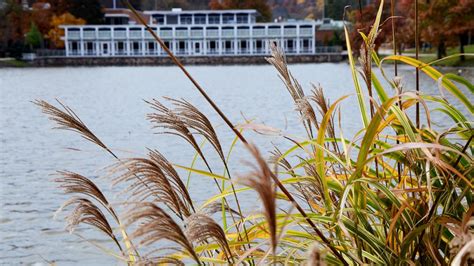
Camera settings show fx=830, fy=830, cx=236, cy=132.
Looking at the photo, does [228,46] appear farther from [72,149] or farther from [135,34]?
[72,149]

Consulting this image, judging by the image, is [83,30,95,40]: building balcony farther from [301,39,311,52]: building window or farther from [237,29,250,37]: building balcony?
[301,39,311,52]: building window

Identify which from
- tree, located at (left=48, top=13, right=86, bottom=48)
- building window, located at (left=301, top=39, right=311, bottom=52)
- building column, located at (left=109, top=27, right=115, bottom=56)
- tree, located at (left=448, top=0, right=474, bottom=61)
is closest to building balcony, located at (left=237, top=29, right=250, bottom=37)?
building window, located at (left=301, top=39, right=311, bottom=52)

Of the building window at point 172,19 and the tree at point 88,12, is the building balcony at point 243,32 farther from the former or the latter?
the tree at point 88,12

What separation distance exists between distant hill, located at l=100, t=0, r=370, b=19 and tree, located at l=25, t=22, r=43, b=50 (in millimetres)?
22884

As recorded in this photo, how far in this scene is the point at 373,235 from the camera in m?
2.11

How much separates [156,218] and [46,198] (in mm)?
7624

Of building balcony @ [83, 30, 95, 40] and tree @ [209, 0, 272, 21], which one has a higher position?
tree @ [209, 0, 272, 21]

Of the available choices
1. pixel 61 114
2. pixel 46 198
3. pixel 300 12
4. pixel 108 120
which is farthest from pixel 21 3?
pixel 61 114

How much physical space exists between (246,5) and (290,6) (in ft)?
57.1

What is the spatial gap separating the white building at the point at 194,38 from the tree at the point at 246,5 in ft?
63.2

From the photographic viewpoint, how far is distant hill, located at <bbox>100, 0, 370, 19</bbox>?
353 feet

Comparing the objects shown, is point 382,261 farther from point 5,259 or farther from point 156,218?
point 5,259

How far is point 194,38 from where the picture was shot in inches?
3290

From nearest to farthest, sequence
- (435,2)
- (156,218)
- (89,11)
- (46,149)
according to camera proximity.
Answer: (156,218) < (46,149) < (435,2) < (89,11)
